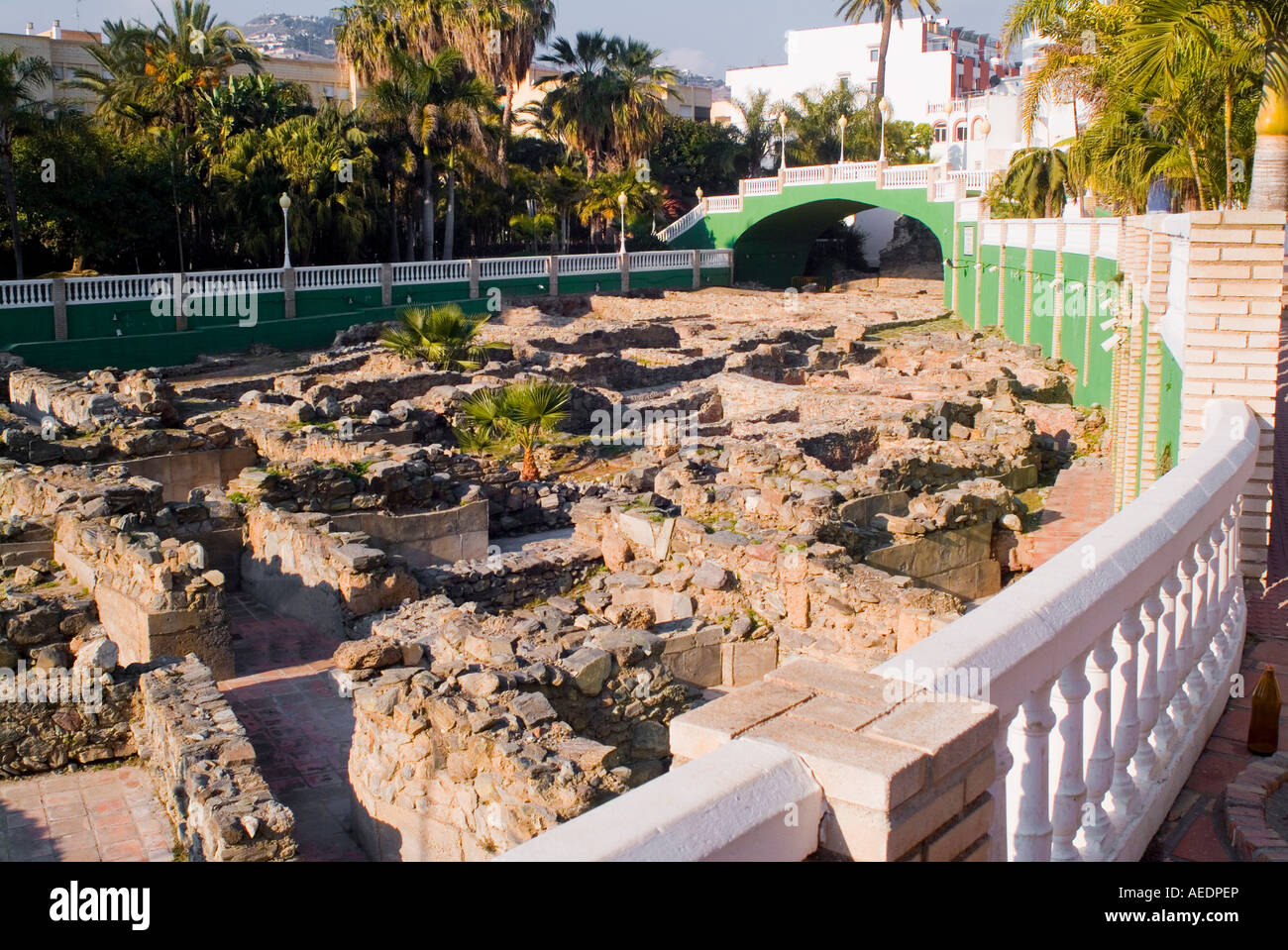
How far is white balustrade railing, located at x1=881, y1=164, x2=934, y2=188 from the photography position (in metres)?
44.4

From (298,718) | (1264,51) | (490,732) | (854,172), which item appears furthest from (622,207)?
(490,732)

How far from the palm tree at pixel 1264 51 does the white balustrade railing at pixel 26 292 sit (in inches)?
941

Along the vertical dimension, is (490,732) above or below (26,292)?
below

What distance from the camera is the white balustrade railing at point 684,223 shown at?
50.5m

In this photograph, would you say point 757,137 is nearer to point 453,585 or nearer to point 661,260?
point 661,260

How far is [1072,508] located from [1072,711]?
41.5 feet

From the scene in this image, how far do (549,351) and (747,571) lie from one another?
17.0m

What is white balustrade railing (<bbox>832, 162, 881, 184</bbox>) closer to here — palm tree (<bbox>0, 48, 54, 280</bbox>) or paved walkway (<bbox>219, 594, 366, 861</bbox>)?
palm tree (<bbox>0, 48, 54, 280</bbox>)

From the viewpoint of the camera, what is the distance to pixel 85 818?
831 centimetres

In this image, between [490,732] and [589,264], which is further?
[589,264]

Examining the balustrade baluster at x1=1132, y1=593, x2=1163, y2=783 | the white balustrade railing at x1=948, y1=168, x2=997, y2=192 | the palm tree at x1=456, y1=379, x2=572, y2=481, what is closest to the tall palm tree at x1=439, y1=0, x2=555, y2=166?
the white balustrade railing at x1=948, y1=168, x2=997, y2=192

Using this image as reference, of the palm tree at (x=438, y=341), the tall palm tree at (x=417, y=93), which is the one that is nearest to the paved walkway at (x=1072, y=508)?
the palm tree at (x=438, y=341)
